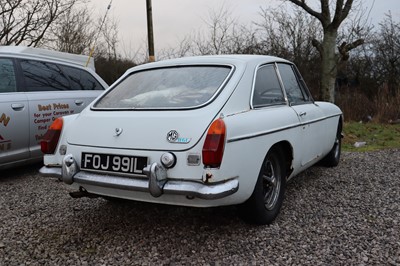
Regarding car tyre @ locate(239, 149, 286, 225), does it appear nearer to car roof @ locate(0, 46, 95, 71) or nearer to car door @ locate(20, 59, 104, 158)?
car door @ locate(20, 59, 104, 158)

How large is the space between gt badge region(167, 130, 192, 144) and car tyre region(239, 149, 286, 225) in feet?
2.40

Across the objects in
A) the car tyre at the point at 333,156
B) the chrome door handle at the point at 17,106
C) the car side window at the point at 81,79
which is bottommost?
the car tyre at the point at 333,156

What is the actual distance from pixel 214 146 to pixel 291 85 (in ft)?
6.29

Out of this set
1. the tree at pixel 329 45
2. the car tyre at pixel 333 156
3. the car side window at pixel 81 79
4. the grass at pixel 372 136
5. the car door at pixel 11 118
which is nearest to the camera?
the car door at pixel 11 118

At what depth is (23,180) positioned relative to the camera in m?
4.90

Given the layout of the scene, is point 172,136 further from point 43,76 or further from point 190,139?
point 43,76

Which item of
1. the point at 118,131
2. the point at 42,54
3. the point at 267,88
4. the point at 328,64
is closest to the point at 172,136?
the point at 118,131

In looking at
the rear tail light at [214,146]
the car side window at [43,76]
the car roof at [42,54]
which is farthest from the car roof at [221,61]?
the car roof at [42,54]

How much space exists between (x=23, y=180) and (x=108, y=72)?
43.9 ft

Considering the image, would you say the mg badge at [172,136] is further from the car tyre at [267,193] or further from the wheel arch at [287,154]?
the wheel arch at [287,154]

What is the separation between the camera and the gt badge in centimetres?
264

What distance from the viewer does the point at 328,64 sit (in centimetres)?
1012

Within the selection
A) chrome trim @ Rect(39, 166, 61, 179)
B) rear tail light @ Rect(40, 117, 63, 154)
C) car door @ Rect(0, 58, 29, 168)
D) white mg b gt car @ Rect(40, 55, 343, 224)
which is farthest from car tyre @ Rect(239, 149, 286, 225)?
car door @ Rect(0, 58, 29, 168)

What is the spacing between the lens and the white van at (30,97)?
4629 mm
